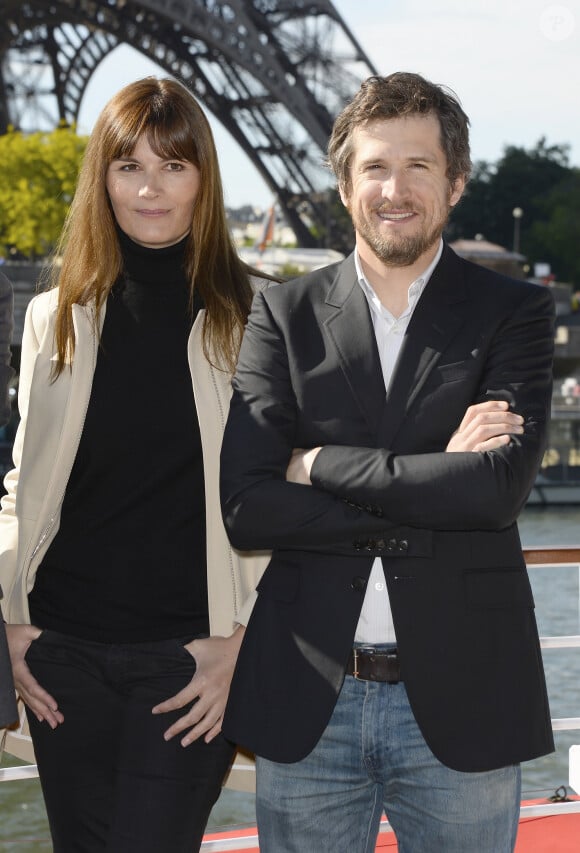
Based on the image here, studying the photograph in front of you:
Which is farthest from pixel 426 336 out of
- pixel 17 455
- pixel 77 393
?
pixel 17 455

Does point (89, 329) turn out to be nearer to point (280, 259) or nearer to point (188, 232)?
point (188, 232)

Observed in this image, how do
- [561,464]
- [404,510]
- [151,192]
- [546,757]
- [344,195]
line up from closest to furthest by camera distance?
[404,510] → [344,195] → [151,192] → [546,757] → [561,464]

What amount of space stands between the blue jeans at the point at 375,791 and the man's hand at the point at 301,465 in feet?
1.07

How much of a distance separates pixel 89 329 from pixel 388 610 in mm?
779

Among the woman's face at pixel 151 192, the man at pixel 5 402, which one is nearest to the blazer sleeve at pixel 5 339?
the man at pixel 5 402

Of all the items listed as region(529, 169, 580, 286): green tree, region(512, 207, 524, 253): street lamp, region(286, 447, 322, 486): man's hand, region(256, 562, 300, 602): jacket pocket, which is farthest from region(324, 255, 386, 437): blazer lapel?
region(529, 169, 580, 286): green tree

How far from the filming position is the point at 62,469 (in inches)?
91.1

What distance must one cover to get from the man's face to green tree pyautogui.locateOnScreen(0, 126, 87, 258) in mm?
30950

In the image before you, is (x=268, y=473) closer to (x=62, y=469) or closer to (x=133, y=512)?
(x=133, y=512)

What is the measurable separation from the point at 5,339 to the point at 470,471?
2.65ft

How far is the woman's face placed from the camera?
7.59 ft

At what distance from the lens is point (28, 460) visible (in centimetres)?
237

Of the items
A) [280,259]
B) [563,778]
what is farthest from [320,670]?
[280,259]

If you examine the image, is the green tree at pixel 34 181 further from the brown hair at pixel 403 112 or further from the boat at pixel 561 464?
the brown hair at pixel 403 112
